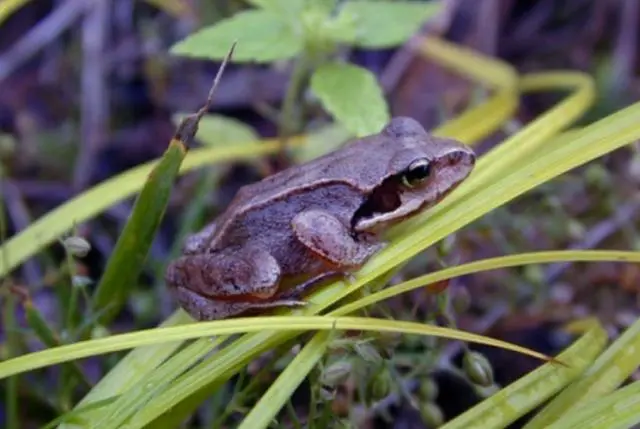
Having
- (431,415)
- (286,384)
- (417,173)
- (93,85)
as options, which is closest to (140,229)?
(286,384)

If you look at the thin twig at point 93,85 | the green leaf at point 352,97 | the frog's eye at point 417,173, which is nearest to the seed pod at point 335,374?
the frog's eye at point 417,173

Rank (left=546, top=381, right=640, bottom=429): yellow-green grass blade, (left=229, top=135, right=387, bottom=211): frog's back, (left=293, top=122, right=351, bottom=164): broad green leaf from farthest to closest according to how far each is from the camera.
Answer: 1. (left=293, top=122, right=351, bottom=164): broad green leaf
2. (left=229, top=135, right=387, bottom=211): frog's back
3. (left=546, top=381, right=640, bottom=429): yellow-green grass blade

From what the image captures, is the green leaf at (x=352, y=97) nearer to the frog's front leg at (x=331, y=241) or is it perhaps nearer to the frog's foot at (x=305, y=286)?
the frog's front leg at (x=331, y=241)

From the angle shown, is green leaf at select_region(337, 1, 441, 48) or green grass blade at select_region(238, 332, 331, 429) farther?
green leaf at select_region(337, 1, 441, 48)

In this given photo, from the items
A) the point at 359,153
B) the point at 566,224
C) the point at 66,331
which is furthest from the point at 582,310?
the point at 66,331

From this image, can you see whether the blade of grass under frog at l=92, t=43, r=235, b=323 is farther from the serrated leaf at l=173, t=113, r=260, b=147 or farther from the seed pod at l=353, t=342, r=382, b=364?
the serrated leaf at l=173, t=113, r=260, b=147

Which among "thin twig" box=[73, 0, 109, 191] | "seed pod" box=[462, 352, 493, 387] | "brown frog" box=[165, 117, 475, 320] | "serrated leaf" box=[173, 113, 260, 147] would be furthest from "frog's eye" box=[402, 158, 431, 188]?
"thin twig" box=[73, 0, 109, 191]

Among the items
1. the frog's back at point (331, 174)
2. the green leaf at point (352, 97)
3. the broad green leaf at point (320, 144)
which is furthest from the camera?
the broad green leaf at point (320, 144)
